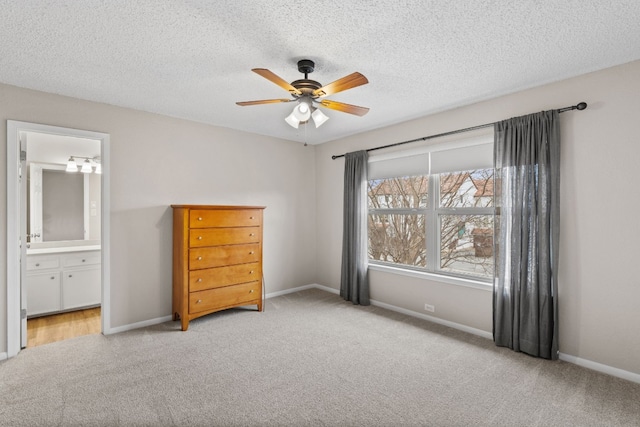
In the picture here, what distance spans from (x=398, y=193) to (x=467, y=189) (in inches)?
35.6

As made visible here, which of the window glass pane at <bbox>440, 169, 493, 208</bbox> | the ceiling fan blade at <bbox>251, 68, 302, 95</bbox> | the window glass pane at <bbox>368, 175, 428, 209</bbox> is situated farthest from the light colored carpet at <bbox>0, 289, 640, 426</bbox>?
the ceiling fan blade at <bbox>251, 68, 302, 95</bbox>

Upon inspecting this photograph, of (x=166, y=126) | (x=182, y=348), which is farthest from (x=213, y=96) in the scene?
(x=182, y=348)

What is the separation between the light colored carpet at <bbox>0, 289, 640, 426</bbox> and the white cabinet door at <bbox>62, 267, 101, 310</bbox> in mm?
1249

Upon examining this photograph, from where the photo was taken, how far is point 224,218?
377cm

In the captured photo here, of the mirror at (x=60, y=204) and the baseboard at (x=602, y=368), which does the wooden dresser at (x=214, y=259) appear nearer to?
the mirror at (x=60, y=204)

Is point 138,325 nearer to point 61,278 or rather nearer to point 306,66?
point 61,278

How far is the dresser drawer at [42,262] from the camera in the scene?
152 inches

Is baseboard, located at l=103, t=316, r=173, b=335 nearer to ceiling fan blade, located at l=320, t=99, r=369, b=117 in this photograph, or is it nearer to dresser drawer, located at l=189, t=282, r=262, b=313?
dresser drawer, located at l=189, t=282, r=262, b=313

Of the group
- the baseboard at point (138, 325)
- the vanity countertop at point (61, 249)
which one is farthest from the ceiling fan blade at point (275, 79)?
the vanity countertop at point (61, 249)

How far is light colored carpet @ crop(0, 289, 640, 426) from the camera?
2.02 metres

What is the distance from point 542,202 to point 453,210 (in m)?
0.97

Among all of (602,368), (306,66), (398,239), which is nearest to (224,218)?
(306,66)

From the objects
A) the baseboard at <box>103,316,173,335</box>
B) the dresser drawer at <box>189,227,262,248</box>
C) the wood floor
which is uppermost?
the dresser drawer at <box>189,227,262,248</box>

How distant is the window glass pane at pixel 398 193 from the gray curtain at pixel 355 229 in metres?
0.21
